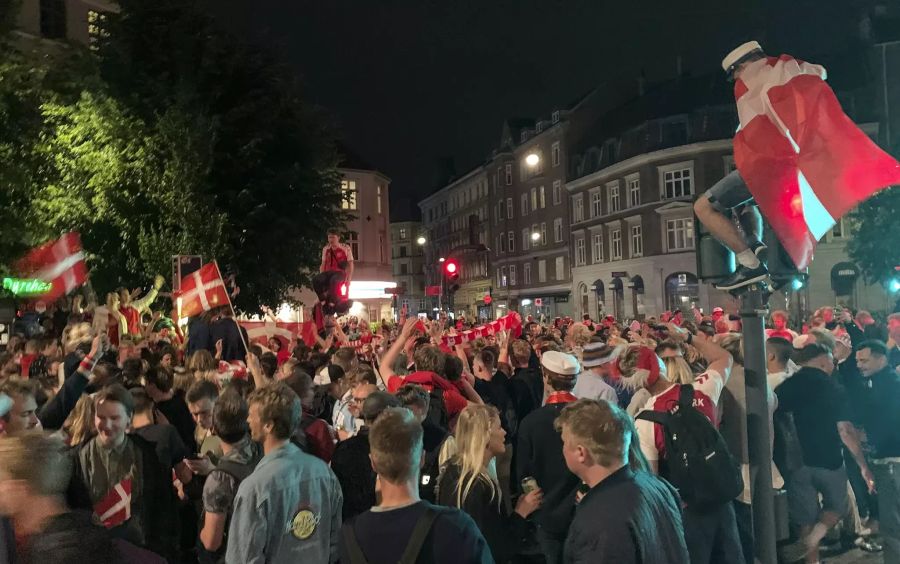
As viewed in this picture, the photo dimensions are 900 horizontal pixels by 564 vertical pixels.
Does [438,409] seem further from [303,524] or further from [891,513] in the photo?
[891,513]

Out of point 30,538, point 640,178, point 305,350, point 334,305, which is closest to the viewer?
point 30,538

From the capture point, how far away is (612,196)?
5572 cm

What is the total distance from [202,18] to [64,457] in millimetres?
24220

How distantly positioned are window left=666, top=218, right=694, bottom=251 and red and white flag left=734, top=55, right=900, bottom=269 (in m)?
46.0

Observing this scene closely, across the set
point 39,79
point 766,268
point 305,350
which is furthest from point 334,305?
point 39,79

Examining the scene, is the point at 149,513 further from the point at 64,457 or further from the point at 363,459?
the point at 64,457

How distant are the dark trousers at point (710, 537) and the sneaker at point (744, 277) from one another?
133 cm

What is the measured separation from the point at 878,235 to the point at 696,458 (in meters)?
37.9

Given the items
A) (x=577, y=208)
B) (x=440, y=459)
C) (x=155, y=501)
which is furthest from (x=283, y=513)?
(x=577, y=208)

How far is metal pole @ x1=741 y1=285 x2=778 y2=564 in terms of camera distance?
440 cm

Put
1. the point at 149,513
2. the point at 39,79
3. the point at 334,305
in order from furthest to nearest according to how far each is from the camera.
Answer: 1. the point at 39,79
2. the point at 334,305
3. the point at 149,513

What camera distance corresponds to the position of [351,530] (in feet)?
10.5

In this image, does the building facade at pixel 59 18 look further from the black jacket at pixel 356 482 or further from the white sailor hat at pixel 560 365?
the black jacket at pixel 356 482

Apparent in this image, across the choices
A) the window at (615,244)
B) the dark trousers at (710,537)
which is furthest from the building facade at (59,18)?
the dark trousers at (710,537)
